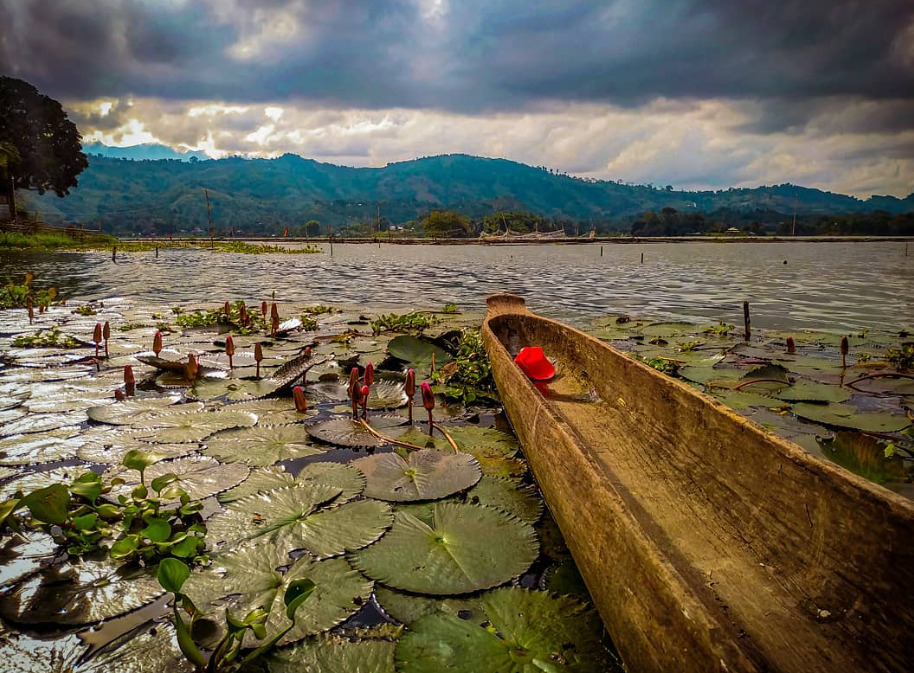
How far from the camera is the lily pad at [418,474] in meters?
2.34

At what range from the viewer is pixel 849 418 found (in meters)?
3.44

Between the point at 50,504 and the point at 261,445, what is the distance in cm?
131

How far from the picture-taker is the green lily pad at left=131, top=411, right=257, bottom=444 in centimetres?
288

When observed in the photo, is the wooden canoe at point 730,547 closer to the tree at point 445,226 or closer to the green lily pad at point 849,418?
the green lily pad at point 849,418

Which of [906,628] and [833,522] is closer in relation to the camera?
[906,628]

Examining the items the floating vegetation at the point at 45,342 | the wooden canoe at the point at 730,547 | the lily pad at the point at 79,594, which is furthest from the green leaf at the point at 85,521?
the floating vegetation at the point at 45,342

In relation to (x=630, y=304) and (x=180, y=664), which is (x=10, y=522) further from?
(x=630, y=304)

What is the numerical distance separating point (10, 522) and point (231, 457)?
0.95 m

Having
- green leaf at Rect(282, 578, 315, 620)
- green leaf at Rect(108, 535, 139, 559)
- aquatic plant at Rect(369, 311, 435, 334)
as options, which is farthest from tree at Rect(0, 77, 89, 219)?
green leaf at Rect(282, 578, 315, 620)

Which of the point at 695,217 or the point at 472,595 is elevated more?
the point at 695,217

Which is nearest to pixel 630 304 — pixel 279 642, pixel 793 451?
pixel 793 451

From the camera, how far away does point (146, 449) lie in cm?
271

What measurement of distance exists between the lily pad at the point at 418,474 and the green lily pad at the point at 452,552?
17 centimetres

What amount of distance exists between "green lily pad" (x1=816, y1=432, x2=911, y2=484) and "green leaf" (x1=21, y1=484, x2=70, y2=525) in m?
3.33
